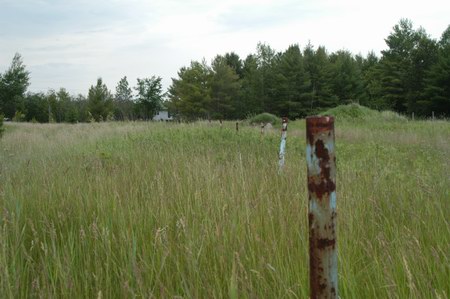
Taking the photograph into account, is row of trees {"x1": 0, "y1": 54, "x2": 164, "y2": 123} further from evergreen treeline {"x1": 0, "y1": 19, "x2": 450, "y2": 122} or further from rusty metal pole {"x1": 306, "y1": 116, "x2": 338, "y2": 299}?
rusty metal pole {"x1": 306, "y1": 116, "x2": 338, "y2": 299}

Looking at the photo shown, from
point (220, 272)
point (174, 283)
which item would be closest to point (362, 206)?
point (220, 272)

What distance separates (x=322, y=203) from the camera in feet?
3.12

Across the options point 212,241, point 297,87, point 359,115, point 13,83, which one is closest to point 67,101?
point 13,83

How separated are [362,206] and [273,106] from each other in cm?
4695

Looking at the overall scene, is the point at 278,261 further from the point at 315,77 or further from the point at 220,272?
the point at 315,77

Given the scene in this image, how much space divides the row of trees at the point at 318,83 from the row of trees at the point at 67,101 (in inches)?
158

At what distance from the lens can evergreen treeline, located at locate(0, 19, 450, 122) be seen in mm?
40281

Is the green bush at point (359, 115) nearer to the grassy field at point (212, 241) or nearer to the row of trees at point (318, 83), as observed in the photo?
the row of trees at point (318, 83)

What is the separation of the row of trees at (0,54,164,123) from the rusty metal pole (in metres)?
37.8

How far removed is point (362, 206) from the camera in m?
2.71

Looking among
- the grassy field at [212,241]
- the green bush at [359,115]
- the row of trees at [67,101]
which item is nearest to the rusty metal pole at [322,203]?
the grassy field at [212,241]

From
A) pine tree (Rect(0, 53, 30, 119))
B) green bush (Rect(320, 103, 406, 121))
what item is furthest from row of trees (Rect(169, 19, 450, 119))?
pine tree (Rect(0, 53, 30, 119))

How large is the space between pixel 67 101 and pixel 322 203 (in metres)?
72.1

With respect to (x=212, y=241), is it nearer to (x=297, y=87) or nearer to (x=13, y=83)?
(x=13, y=83)
